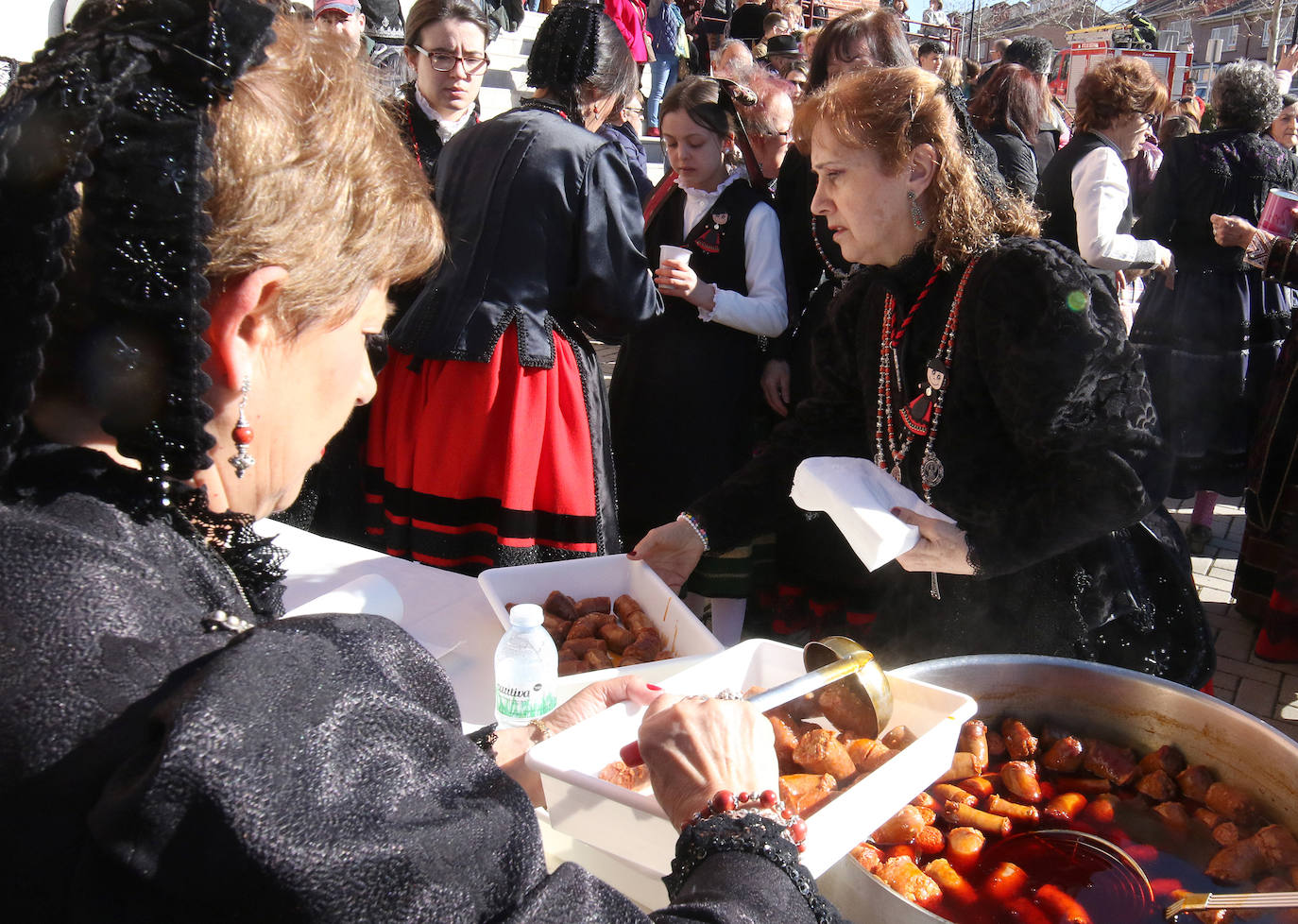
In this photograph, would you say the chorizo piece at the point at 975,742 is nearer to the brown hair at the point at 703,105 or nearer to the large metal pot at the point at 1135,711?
the large metal pot at the point at 1135,711

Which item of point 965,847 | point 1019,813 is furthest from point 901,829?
point 1019,813

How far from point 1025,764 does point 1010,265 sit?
0.81m

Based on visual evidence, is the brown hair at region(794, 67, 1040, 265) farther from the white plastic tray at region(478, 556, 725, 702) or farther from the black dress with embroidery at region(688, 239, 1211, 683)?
the white plastic tray at region(478, 556, 725, 702)

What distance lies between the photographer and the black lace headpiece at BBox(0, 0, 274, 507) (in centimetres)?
68

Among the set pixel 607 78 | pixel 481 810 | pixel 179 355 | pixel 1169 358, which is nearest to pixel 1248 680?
pixel 1169 358

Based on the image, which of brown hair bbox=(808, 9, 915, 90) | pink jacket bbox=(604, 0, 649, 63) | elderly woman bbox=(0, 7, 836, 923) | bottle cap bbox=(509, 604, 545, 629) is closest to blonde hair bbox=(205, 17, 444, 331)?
elderly woman bbox=(0, 7, 836, 923)

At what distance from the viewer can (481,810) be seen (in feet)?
2.42

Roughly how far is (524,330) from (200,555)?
162cm

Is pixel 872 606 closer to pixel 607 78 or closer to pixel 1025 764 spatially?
pixel 1025 764

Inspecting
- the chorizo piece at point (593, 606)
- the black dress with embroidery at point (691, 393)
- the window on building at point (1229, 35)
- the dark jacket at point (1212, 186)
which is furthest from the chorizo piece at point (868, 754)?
the window on building at point (1229, 35)

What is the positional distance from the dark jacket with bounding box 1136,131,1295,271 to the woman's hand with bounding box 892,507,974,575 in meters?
3.19

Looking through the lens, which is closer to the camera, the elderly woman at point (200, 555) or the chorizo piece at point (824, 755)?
the elderly woman at point (200, 555)

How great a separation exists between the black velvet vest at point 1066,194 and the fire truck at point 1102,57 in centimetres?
57

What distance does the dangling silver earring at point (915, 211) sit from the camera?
1.79 meters
